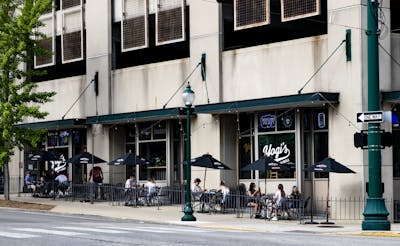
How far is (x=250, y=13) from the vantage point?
32719 millimetres

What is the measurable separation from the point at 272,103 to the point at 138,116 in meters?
8.61

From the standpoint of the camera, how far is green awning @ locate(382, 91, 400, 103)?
28219 mm

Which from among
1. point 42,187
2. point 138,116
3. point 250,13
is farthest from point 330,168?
point 42,187

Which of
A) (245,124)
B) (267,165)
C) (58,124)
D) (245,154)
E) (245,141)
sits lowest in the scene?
(267,165)

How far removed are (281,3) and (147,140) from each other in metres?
11.1

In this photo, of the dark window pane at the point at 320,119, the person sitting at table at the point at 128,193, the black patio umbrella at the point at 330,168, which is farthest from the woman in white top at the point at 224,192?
the black patio umbrella at the point at 330,168

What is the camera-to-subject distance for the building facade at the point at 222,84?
96.3 feet

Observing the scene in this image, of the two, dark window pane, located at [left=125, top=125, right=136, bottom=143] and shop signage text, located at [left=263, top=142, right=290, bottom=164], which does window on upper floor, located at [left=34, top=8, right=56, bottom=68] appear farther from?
shop signage text, located at [left=263, top=142, right=290, bottom=164]

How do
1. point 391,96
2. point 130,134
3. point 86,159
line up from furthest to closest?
point 130,134 → point 86,159 → point 391,96

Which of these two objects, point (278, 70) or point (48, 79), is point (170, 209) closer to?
point (278, 70)

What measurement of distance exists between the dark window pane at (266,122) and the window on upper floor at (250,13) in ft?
11.9

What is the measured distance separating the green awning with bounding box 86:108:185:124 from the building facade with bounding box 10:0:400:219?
6 centimetres

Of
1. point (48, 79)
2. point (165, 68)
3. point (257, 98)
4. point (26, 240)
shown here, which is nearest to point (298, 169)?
point (257, 98)

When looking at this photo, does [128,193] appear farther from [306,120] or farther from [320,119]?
[320,119]
